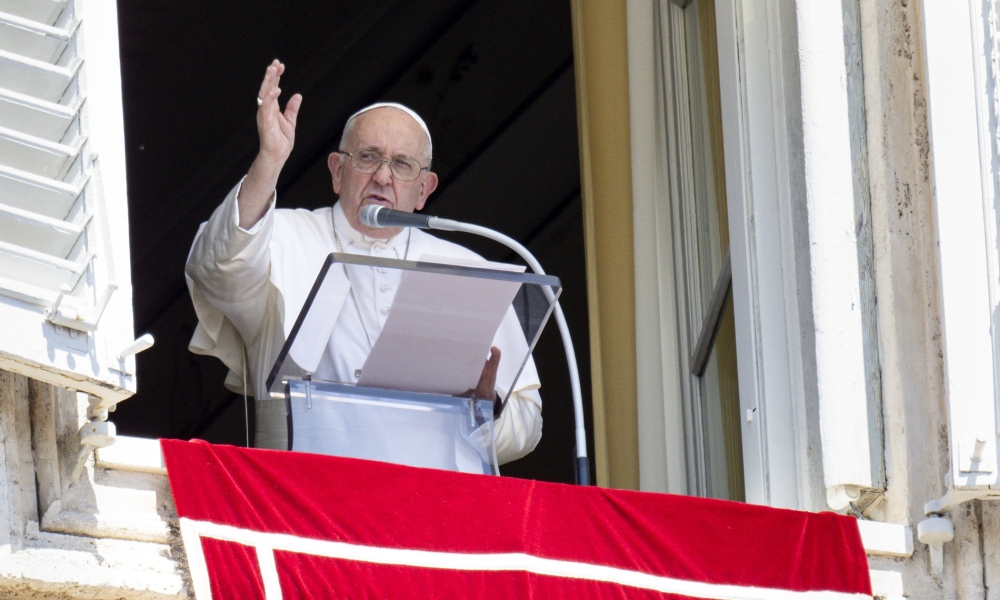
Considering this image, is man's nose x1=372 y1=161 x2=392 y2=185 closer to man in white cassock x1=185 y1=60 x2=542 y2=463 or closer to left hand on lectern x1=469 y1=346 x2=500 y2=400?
man in white cassock x1=185 y1=60 x2=542 y2=463

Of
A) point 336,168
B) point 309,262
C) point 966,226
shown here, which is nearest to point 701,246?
point 336,168

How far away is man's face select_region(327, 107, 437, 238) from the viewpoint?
4.38 meters

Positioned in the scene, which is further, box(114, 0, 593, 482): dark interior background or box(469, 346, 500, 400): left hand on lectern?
box(114, 0, 593, 482): dark interior background

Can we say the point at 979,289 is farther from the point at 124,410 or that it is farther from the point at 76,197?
the point at 124,410

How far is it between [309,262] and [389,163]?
418 mm

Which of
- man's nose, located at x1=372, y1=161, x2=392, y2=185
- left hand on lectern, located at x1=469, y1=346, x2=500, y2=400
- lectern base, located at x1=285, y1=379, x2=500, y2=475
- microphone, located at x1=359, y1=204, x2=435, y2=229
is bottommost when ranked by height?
lectern base, located at x1=285, y1=379, x2=500, y2=475

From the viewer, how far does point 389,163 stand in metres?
4.41

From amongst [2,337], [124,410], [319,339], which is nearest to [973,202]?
[319,339]

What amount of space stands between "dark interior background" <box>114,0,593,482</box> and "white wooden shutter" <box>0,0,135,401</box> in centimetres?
375

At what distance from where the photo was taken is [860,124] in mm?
3838

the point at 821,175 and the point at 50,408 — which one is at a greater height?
the point at 821,175

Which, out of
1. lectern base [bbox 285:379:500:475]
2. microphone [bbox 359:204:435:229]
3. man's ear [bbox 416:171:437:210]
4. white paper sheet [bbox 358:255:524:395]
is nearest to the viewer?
white paper sheet [bbox 358:255:524:395]

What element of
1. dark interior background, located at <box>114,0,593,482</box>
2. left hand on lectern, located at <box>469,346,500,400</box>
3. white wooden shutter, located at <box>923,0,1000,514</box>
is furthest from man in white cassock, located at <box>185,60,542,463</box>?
dark interior background, located at <box>114,0,593,482</box>

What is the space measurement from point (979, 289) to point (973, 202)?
19cm
